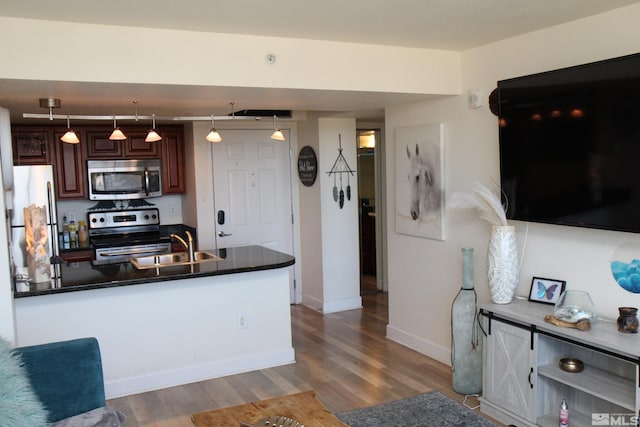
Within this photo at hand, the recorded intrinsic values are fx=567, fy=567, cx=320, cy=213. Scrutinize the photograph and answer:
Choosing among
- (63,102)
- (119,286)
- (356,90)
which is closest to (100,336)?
(119,286)

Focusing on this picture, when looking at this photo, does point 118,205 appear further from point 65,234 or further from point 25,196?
point 25,196

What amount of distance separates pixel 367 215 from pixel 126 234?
3.05m

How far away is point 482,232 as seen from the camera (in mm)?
4086

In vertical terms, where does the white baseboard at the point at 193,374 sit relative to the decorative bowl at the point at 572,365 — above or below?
below

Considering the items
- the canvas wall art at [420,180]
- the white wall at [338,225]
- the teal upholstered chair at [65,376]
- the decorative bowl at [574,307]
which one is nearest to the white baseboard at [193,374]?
the teal upholstered chair at [65,376]

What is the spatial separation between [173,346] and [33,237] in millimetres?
1262

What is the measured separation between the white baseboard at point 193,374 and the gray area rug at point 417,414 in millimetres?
1069

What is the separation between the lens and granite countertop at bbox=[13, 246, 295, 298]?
150 inches

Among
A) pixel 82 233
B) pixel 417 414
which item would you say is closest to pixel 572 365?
pixel 417 414

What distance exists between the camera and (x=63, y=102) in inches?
167

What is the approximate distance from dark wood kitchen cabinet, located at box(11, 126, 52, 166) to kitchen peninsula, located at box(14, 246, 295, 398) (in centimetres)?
194

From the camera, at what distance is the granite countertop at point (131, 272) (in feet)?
12.5

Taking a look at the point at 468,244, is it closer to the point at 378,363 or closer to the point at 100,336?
the point at 378,363
